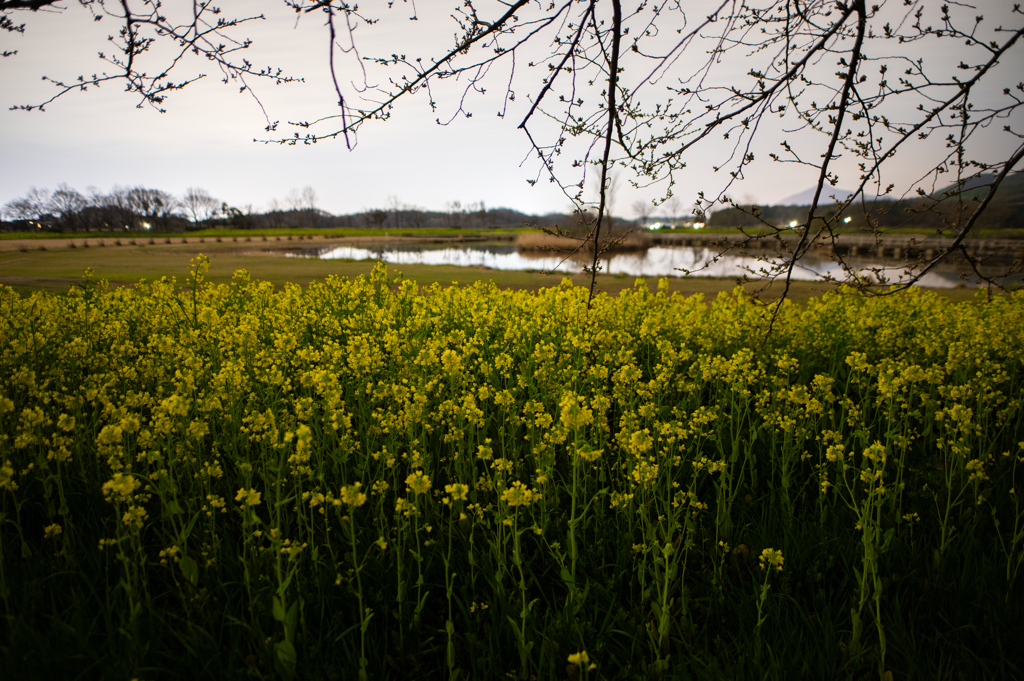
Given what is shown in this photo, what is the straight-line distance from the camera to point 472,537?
2236 mm

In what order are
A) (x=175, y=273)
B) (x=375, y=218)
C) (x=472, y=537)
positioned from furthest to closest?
1. (x=375, y=218)
2. (x=175, y=273)
3. (x=472, y=537)

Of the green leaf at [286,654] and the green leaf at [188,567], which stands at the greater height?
the green leaf at [188,567]

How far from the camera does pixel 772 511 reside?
8.71ft

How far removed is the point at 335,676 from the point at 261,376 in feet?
7.90

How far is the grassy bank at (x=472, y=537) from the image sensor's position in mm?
1860

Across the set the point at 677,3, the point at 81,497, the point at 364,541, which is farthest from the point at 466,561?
the point at 677,3

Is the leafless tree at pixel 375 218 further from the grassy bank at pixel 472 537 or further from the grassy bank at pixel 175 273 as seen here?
the grassy bank at pixel 472 537

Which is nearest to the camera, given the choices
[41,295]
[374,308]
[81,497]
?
[81,497]

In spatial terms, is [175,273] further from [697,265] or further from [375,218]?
[375,218]

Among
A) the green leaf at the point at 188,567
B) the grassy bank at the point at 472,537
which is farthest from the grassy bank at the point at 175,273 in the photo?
the green leaf at the point at 188,567

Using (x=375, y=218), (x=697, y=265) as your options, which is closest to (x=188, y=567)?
(x=697, y=265)

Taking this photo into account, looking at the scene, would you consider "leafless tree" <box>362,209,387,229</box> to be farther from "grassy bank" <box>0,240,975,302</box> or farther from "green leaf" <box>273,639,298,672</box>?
"green leaf" <box>273,639,298,672</box>

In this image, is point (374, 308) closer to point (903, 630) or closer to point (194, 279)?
point (194, 279)

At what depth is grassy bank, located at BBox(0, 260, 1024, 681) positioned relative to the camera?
1.86 metres
